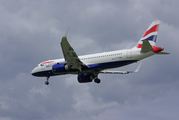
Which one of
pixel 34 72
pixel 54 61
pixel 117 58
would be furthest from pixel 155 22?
pixel 34 72

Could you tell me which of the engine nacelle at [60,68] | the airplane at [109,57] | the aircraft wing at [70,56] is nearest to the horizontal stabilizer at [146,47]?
the airplane at [109,57]

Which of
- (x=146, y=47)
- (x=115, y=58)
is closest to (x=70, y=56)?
(x=115, y=58)

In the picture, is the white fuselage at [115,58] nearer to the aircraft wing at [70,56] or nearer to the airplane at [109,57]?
the airplane at [109,57]

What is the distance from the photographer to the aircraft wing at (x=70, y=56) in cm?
3895

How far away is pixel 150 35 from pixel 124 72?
9.64 m

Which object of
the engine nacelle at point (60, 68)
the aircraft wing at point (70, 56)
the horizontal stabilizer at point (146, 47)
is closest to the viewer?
the aircraft wing at point (70, 56)

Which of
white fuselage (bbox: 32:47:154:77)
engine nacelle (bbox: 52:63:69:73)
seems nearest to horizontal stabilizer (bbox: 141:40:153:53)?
white fuselage (bbox: 32:47:154:77)

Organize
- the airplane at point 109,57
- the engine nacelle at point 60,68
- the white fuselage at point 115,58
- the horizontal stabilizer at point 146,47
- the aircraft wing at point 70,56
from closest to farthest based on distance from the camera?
the aircraft wing at point 70,56
the horizontal stabilizer at point 146,47
the airplane at point 109,57
the white fuselage at point 115,58
the engine nacelle at point 60,68

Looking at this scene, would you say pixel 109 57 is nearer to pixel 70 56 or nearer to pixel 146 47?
pixel 146 47

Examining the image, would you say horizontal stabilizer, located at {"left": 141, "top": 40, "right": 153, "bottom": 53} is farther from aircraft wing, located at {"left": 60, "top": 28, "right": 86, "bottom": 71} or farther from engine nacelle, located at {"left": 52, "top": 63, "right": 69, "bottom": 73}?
engine nacelle, located at {"left": 52, "top": 63, "right": 69, "bottom": 73}

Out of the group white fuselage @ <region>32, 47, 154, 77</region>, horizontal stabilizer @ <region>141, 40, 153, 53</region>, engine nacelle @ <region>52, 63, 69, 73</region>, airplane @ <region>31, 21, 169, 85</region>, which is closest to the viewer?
horizontal stabilizer @ <region>141, 40, 153, 53</region>

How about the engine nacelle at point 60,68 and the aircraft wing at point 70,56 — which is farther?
the engine nacelle at point 60,68

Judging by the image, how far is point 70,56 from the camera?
41406 millimetres

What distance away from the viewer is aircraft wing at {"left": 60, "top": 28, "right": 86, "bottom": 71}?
38953 mm
